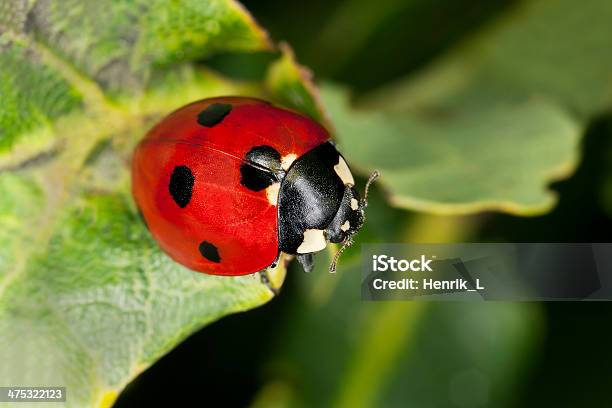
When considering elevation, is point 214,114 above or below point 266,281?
above

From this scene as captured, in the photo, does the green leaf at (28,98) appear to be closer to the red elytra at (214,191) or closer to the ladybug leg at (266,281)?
the red elytra at (214,191)

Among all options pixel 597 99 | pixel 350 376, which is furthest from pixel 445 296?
pixel 597 99

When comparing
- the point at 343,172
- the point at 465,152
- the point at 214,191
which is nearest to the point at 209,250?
the point at 214,191

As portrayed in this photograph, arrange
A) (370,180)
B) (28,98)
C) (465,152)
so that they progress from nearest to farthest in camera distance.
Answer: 1. (28,98)
2. (370,180)
3. (465,152)

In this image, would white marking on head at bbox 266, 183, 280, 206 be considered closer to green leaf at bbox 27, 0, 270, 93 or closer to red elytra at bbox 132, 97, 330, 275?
red elytra at bbox 132, 97, 330, 275

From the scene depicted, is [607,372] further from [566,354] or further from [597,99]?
[597,99]

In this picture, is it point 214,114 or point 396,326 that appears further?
point 396,326

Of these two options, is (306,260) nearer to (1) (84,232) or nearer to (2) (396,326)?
(1) (84,232)
